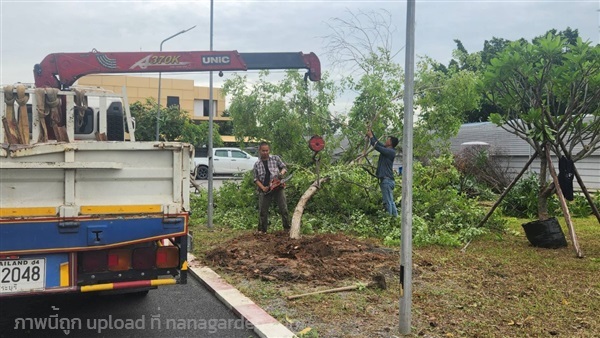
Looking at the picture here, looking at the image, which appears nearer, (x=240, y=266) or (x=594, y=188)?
(x=240, y=266)

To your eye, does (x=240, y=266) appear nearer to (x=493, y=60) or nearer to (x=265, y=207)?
(x=265, y=207)

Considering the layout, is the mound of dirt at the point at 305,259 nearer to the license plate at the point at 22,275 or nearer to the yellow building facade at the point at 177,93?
the license plate at the point at 22,275

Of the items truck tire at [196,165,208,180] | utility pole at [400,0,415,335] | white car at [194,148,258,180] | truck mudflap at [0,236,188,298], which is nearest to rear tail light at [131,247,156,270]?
truck mudflap at [0,236,188,298]

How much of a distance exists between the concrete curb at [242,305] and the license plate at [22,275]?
6.21ft

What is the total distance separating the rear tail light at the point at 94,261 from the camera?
443 cm

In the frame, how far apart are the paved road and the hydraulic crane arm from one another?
10.9 feet

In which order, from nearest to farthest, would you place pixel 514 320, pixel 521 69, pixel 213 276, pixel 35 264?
pixel 35 264 < pixel 514 320 < pixel 213 276 < pixel 521 69

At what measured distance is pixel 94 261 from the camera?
4473 millimetres

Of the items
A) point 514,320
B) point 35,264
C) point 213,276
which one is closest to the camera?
point 35,264

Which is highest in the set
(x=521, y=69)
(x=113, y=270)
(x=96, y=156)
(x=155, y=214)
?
(x=521, y=69)

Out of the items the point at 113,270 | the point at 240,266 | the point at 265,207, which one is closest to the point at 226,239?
the point at 265,207

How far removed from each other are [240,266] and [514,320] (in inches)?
140

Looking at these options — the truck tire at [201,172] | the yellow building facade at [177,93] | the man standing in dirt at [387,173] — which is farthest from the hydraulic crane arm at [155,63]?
the yellow building facade at [177,93]

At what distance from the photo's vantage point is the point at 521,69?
27.4ft
